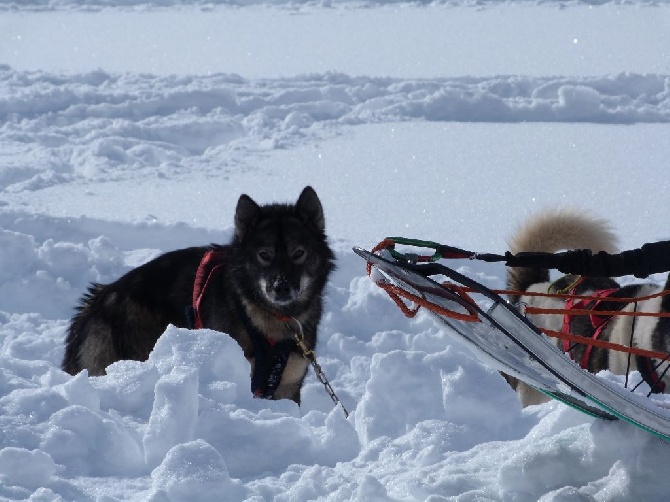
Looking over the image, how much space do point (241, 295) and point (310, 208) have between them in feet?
1.77

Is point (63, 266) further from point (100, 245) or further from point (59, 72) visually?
point (59, 72)

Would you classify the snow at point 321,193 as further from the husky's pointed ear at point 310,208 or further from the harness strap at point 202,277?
the husky's pointed ear at point 310,208

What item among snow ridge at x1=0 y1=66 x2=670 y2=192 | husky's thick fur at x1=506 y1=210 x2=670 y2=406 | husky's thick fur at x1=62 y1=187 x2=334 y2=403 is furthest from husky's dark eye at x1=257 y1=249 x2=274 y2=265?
snow ridge at x1=0 y1=66 x2=670 y2=192

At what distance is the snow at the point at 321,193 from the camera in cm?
266

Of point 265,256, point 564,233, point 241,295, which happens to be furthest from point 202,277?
point 564,233

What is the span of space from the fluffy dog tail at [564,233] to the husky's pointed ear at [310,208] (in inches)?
38.9

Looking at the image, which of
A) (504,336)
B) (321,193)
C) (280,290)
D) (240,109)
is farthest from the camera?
(240,109)

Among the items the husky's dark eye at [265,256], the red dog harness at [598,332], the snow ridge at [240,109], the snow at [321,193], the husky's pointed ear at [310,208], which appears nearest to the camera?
the snow at [321,193]

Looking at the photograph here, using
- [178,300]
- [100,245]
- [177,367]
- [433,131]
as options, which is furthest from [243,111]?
[177,367]

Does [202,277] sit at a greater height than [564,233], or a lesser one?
lesser

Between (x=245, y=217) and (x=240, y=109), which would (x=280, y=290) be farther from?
(x=240, y=109)

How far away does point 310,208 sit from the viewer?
431 cm

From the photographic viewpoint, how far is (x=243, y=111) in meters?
11.5

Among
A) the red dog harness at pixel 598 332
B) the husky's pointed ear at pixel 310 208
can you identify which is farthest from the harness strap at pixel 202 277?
the red dog harness at pixel 598 332
